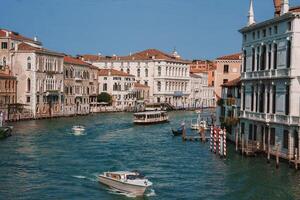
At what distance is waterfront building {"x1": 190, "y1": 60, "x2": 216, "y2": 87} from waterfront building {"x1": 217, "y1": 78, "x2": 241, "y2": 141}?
56473mm

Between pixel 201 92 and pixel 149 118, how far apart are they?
133ft

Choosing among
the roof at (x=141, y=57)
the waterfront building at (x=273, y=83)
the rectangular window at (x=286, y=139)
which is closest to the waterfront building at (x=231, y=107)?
the waterfront building at (x=273, y=83)

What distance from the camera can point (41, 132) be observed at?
34219 millimetres

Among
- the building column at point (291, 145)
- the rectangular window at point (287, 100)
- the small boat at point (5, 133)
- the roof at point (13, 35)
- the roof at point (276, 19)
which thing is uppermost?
the roof at point (13, 35)

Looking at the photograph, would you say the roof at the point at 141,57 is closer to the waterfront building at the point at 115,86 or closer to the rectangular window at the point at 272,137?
the waterfront building at the point at 115,86

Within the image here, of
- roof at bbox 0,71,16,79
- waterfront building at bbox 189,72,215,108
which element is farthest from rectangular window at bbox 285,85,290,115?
waterfront building at bbox 189,72,215,108

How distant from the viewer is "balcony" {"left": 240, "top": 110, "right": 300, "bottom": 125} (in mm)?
20312

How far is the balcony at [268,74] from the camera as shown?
21.1m

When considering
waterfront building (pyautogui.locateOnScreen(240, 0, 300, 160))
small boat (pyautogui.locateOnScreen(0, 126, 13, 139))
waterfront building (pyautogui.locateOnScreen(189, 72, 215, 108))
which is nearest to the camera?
waterfront building (pyautogui.locateOnScreen(240, 0, 300, 160))

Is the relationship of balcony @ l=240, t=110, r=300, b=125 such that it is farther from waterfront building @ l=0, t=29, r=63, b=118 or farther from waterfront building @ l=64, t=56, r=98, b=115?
waterfront building @ l=64, t=56, r=98, b=115

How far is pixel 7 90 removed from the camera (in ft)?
151

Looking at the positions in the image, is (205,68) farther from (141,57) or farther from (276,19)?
(276,19)

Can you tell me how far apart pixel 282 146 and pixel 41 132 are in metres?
17.0

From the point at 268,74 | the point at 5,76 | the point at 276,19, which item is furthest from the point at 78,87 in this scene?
the point at 276,19
